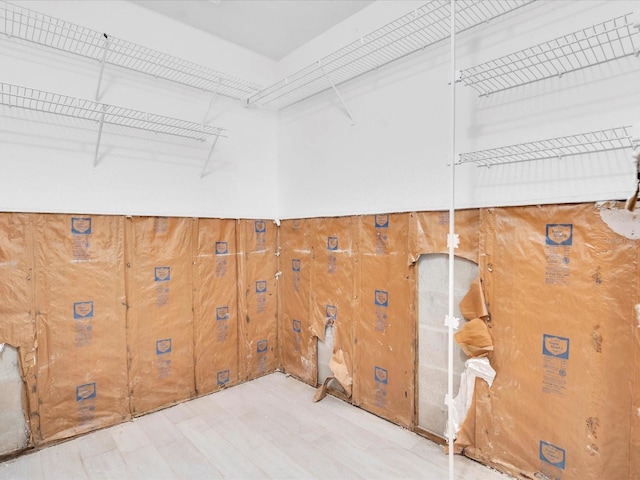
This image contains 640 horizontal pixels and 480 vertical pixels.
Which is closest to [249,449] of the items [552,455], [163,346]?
[163,346]


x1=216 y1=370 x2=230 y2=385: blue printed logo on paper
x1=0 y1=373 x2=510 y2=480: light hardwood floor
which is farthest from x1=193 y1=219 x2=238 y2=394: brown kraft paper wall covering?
x1=0 y1=373 x2=510 y2=480: light hardwood floor

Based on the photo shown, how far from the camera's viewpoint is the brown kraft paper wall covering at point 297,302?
9.95 ft

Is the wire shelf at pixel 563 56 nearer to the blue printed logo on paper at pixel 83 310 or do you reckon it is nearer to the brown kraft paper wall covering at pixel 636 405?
the brown kraft paper wall covering at pixel 636 405

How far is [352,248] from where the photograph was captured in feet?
8.73

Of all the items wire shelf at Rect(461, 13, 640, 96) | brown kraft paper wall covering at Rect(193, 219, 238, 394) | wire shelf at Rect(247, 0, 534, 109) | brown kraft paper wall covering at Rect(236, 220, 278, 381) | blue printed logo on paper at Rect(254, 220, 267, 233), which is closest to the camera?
wire shelf at Rect(461, 13, 640, 96)

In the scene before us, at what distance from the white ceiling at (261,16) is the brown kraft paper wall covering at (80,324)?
1.60 meters

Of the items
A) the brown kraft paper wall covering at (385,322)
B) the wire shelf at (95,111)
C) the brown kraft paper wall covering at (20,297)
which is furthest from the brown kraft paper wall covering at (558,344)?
the brown kraft paper wall covering at (20,297)

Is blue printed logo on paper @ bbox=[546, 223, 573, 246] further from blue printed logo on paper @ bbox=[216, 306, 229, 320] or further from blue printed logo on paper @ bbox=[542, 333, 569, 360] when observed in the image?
blue printed logo on paper @ bbox=[216, 306, 229, 320]

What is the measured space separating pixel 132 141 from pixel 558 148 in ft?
8.75

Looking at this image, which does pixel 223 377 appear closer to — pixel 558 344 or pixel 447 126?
pixel 558 344

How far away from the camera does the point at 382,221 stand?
247 centimetres

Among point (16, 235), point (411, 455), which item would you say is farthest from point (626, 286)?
point (16, 235)

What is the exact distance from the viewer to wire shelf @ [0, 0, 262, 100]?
2047 millimetres

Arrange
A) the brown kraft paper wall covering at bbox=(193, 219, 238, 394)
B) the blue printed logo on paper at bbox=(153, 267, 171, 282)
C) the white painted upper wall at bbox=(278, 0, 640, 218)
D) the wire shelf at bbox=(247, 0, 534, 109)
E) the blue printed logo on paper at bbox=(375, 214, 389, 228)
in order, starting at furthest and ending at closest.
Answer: the brown kraft paper wall covering at bbox=(193, 219, 238, 394) < the blue printed logo on paper at bbox=(153, 267, 171, 282) < the blue printed logo on paper at bbox=(375, 214, 389, 228) < the wire shelf at bbox=(247, 0, 534, 109) < the white painted upper wall at bbox=(278, 0, 640, 218)
